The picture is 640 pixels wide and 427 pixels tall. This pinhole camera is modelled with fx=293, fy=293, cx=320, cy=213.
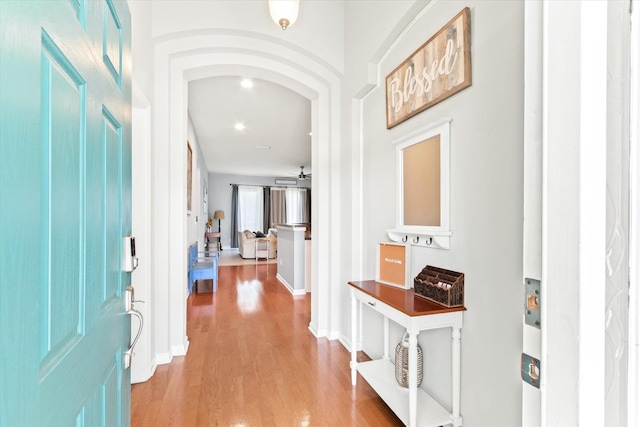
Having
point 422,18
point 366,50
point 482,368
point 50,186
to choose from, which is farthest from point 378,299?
point 366,50

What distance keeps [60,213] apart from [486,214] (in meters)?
1.51

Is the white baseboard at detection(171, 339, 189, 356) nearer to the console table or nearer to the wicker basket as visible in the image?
the console table

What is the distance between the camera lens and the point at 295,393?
6.69ft

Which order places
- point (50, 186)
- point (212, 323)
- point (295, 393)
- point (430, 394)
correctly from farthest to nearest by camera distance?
1. point (212, 323)
2. point (295, 393)
3. point (430, 394)
4. point (50, 186)

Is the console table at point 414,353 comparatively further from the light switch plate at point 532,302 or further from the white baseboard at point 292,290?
the white baseboard at point 292,290

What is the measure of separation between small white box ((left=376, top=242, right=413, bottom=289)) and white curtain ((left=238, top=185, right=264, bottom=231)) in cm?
953

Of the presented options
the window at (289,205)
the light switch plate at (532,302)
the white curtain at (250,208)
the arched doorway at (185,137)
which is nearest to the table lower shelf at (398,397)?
the arched doorway at (185,137)

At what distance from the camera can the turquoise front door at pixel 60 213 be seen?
17.1 inches

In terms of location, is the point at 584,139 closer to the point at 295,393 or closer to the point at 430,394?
the point at 430,394

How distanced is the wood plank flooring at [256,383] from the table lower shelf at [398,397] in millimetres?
160

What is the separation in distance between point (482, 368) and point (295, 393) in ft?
4.14

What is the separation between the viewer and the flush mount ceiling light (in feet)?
6.77

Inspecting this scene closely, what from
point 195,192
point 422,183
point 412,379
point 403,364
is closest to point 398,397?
point 403,364

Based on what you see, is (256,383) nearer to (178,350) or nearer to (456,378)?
(178,350)
